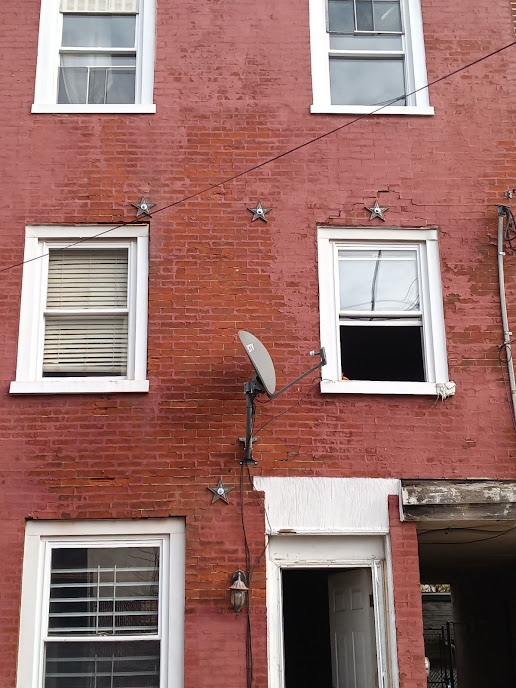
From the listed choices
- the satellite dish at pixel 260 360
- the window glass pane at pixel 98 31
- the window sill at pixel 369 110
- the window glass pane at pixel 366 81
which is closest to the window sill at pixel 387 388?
the satellite dish at pixel 260 360

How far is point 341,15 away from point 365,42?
0.47 metres

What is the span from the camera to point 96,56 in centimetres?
1067

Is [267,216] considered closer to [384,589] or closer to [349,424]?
[349,424]

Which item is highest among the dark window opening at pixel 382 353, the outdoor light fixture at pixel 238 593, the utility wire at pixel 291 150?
the utility wire at pixel 291 150

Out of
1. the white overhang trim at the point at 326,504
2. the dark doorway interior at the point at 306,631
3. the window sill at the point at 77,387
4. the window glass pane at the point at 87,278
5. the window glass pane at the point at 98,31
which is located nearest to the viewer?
the white overhang trim at the point at 326,504

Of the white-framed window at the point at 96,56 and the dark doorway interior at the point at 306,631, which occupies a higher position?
the white-framed window at the point at 96,56

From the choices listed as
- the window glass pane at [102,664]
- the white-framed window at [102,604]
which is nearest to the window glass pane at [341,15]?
the white-framed window at [102,604]

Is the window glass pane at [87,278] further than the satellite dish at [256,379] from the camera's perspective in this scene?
Yes

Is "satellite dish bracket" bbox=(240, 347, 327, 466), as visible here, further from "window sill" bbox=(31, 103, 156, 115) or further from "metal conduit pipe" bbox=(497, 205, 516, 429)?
"window sill" bbox=(31, 103, 156, 115)

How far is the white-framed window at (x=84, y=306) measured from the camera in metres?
9.28

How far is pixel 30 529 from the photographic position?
8617 millimetres

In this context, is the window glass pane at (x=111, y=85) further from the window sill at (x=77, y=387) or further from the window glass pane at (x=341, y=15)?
the window sill at (x=77, y=387)

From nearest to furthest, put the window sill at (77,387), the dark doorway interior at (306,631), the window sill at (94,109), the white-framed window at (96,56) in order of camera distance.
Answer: the window sill at (77,387) → the window sill at (94,109) → the white-framed window at (96,56) → the dark doorway interior at (306,631)

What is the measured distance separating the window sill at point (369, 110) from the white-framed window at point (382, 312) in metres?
1.46
